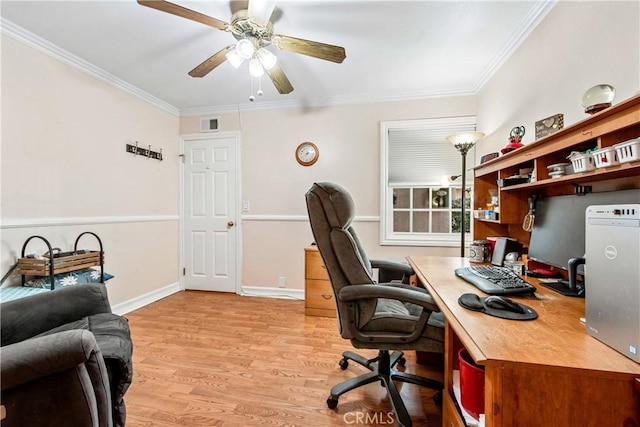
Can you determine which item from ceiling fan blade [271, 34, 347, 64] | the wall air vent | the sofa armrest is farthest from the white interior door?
the sofa armrest

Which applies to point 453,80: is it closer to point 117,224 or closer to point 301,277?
point 301,277

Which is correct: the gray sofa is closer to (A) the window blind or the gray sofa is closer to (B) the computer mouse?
(B) the computer mouse

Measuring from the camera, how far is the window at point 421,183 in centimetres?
300

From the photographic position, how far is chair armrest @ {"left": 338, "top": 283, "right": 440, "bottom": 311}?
1209 millimetres

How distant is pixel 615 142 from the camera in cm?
95

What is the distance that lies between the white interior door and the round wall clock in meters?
0.82

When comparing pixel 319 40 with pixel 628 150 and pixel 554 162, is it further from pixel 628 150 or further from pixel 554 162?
pixel 628 150

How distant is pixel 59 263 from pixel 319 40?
8.43 ft

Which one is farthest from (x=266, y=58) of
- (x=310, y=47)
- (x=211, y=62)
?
(x=211, y=62)

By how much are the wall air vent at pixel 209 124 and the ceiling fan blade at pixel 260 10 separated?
2.15 m

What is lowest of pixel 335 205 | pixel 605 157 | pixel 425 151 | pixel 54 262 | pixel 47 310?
pixel 47 310

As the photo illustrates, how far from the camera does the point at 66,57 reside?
2262 mm

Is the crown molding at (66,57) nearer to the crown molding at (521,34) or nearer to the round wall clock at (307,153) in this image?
the round wall clock at (307,153)

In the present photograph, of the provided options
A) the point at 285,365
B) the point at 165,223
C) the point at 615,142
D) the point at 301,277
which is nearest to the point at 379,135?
the point at 301,277
